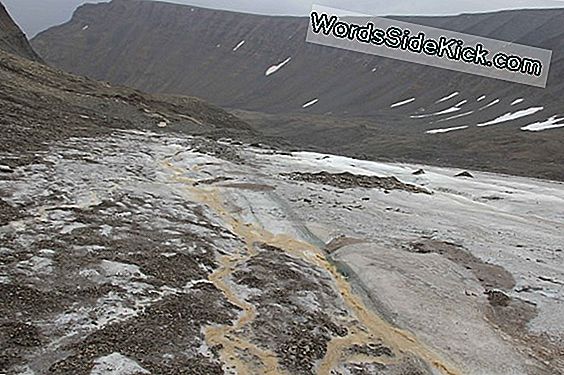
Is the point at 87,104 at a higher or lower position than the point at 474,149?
higher

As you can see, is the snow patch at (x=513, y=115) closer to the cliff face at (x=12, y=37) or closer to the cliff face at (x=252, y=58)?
the cliff face at (x=252, y=58)

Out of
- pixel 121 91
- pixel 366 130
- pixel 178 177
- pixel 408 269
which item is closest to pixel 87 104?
pixel 121 91

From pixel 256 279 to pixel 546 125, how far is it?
55145 millimetres

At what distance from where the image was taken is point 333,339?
825 centimetres

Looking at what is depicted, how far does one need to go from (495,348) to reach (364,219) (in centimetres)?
642

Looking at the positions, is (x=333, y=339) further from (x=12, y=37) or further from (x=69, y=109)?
(x=12, y=37)

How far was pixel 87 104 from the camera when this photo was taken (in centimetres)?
3020

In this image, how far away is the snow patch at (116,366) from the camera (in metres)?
6.48

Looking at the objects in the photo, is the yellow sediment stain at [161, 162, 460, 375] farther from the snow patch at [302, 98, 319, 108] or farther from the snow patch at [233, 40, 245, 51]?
the snow patch at [233, 40, 245, 51]

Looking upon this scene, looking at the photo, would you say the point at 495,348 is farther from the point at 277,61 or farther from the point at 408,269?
the point at 277,61

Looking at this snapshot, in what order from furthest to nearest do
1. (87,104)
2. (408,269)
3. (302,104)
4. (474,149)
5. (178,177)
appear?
(302,104)
(474,149)
(87,104)
(178,177)
(408,269)

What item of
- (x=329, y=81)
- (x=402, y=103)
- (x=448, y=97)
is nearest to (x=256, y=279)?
(x=448, y=97)

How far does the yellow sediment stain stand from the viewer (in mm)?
7457

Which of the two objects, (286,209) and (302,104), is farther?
(302,104)
